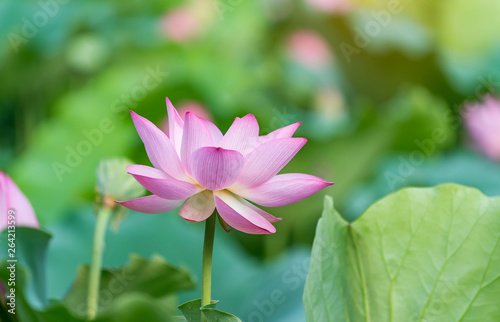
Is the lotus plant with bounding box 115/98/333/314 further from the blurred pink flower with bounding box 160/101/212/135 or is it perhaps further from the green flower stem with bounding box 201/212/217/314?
the blurred pink flower with bounding box 160/101/212/135

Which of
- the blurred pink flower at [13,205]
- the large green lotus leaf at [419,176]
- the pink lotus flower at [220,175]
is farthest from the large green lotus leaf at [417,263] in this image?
the large green lotus leaf at [419,176]

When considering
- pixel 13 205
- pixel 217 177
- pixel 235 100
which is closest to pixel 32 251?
pixel 13 205

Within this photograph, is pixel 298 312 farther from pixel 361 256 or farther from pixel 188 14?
pixel 188 14

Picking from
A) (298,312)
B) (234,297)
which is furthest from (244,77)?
(298,312)

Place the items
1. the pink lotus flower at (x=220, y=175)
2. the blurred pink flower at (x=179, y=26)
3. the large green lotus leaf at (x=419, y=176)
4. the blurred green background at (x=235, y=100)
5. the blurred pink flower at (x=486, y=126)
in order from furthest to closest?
the blurred pink flower at (x=179, y=26)
the blurred pink flower at (x=486, y=126)
the large green lotus leaf at (x=419, y=176)
the blurred green background at (x=235, y=100)
the pink lotus flower at (x=220, y=175)

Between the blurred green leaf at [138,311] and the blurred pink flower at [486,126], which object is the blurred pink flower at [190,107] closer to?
the blurred pink flower at [486,126]

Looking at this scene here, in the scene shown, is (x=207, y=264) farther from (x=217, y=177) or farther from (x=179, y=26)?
(x=179, y=26)
